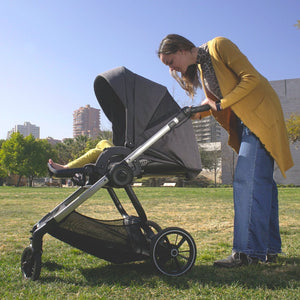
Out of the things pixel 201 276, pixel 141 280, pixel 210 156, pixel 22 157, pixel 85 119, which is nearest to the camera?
pixel 141 280

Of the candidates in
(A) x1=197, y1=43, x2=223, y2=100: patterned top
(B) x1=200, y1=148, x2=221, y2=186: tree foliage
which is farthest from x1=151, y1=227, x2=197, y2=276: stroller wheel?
(B) x1=200, y1=148, x2=221, y2=186: tree foliage

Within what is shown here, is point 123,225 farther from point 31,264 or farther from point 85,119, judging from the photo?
point 85,119

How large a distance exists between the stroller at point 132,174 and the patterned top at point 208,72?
0.33 meters

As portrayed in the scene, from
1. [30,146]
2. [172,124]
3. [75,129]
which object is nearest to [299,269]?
[172,124]

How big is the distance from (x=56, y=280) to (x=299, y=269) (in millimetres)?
1799

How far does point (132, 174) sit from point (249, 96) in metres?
1.17

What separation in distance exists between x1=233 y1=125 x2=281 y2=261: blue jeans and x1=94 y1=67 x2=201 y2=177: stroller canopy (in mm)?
388

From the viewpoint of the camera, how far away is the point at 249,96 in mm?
2932

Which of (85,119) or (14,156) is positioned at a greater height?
(85,119)

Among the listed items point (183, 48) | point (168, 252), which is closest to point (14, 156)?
point (183, 48)

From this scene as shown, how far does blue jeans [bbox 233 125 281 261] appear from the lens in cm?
281

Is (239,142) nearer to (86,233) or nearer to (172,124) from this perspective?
(172,124)

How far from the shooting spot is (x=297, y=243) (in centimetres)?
386

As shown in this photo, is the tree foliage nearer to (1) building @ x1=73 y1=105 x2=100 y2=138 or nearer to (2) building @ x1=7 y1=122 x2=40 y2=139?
(1) building @ x1=73 y1=105 x2=100 y2=138
